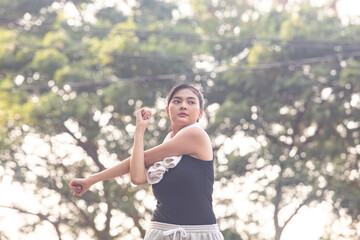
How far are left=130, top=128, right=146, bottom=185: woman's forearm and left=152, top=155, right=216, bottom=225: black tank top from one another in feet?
0.27

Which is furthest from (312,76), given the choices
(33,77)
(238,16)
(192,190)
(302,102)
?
(192,190)

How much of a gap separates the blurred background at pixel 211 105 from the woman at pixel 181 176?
9.60 m

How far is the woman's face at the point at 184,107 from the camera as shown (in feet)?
10.1

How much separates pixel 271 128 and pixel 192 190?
11829 mm

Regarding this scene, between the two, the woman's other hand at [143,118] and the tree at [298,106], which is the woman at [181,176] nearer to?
→ the woman's other hand at [143,118]

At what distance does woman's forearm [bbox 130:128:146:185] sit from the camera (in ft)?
9.70

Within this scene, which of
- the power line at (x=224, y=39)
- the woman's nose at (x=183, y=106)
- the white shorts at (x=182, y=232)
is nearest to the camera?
the white shorts at (x=182, y=232)

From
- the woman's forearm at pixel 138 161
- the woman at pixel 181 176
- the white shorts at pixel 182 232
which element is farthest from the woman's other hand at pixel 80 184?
the white shorts at pixel 182 232

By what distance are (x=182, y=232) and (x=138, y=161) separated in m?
0.37

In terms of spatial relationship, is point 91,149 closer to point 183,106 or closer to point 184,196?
point 183,106

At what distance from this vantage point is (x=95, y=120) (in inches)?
566

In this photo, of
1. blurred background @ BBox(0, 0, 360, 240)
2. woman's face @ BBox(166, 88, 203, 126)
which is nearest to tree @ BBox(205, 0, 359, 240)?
blurred background @ BBox(0, 0, 360, 240)

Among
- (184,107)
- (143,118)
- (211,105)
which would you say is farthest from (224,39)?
(143,118)

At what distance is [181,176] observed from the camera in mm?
2904
